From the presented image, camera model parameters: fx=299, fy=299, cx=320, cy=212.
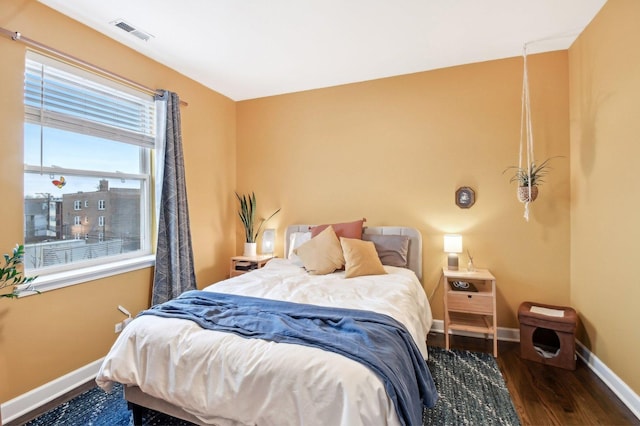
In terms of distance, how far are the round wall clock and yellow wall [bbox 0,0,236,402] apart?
2.92 meters

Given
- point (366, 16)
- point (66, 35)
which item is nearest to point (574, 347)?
point (366, 16)

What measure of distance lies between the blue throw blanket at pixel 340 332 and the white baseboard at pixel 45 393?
1.08m

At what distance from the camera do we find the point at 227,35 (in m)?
2.55

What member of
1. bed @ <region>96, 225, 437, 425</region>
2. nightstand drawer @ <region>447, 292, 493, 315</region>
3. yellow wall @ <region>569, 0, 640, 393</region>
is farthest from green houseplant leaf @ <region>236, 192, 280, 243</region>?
yellow wall @ <region>569, 0, 640, 393</region>

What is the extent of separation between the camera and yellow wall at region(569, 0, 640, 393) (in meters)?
1.97

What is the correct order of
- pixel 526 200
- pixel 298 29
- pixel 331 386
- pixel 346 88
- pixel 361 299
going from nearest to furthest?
pixel 331 386, pixel 361 299, pixel 298 29, pixel 526 200, pixel 346 88

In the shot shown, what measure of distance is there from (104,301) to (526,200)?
3740mm

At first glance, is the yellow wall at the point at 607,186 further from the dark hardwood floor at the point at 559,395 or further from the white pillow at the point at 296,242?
the white pillow at the point at 296,242

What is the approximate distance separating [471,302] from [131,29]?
3755 mm

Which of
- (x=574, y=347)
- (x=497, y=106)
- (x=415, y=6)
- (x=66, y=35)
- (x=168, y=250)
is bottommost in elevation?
(x=574, y=347)

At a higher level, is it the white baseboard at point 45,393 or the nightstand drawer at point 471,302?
the nightstand drawer at point 471,302

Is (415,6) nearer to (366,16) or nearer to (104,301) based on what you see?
(366,16)

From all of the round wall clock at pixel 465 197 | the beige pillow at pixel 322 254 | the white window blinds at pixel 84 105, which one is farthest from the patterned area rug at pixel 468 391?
the white window blinds at pixel 84 105

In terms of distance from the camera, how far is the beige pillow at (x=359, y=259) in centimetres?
273
